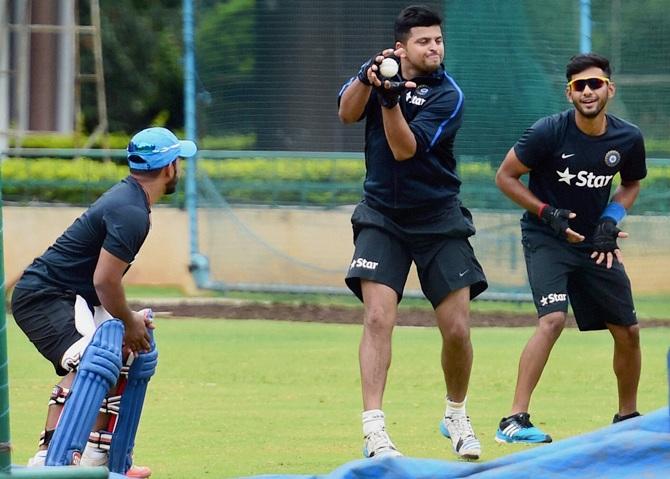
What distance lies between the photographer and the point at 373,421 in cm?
694

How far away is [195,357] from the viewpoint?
39.2 ft

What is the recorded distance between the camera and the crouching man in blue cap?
20.8 feet

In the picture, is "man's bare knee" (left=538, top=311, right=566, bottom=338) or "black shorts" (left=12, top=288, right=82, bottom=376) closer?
"black shorts" (left=12, top=288, right=82, bottom=376)

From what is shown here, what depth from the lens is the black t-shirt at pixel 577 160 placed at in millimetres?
8156

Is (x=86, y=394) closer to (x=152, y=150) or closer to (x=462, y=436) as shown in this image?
(x=152, y=150)

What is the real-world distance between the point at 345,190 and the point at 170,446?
884 cm

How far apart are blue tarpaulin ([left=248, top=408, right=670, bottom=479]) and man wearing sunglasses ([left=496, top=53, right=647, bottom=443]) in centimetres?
245

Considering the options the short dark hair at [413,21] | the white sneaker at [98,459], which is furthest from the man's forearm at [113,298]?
the short dark hair at [413,21]

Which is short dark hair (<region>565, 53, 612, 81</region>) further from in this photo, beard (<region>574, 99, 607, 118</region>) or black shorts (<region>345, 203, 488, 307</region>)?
black shorts (<region>345, 203, 488, 307</region>)

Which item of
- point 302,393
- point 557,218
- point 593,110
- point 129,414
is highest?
point 593,110

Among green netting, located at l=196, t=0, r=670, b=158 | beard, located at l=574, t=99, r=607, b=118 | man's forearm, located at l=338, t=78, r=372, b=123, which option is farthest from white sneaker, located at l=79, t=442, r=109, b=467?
green netting, located at l=196, t=0, r=670, b=158

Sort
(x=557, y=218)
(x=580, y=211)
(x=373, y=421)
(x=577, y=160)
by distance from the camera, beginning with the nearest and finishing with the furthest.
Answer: (x=373, y=421) < (x=557, y=218) < (x=577, y=160) < (x=580, y=211)

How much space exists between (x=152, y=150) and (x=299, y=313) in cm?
873

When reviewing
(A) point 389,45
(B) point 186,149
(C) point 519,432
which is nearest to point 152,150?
(B) point 186,149
